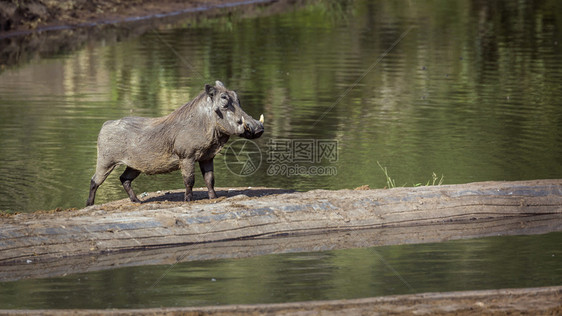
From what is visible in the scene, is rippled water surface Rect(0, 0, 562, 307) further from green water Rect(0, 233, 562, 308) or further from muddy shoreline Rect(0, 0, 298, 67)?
muddy shoreline Rect(0, 0, 298, 67)

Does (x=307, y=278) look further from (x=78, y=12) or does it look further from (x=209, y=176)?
(x=78, y=12)

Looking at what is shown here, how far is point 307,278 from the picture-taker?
351 inches

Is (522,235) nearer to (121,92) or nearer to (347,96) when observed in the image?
(347,96)

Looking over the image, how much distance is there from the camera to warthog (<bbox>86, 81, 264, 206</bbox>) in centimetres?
1080

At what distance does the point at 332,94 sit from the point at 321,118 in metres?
2.64

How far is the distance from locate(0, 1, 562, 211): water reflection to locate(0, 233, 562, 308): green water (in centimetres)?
340

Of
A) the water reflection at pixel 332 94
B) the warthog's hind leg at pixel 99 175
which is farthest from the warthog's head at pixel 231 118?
the water reflection at pixel 332 94

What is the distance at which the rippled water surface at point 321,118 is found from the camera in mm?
8984

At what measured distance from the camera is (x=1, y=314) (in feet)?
25.2

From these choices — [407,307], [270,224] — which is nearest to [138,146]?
[270,224]

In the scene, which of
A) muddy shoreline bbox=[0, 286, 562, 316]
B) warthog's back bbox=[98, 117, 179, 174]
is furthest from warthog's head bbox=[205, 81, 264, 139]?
muddy shoreline bbox=[0, 286, 562, 316]

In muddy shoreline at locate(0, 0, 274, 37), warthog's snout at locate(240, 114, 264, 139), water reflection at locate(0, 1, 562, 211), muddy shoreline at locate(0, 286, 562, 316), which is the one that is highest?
warthog's snout at locate(240, 114, 264, 139)

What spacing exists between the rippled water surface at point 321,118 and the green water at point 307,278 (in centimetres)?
3

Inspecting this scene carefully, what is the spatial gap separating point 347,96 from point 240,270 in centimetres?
1164
